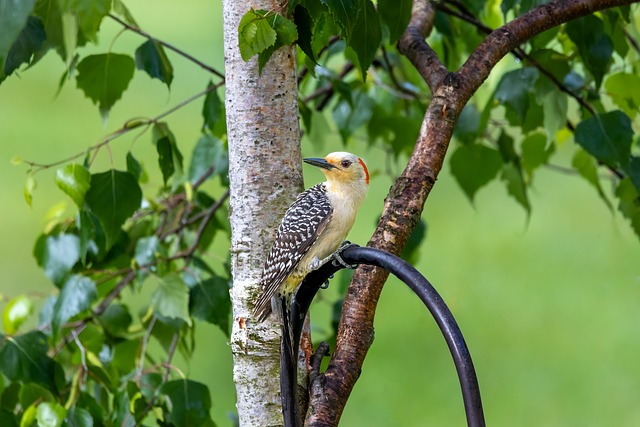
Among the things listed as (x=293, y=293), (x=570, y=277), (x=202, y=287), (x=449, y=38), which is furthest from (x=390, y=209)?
(x=570, y=277)

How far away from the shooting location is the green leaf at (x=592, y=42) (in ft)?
4.93

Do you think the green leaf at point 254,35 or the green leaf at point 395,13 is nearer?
the green leaf at point 254,35

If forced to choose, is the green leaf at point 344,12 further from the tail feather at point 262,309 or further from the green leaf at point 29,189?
the green leaf at point 29,189

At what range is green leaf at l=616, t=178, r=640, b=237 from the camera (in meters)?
1.70

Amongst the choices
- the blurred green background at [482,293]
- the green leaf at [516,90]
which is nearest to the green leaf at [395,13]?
the green leaf at [516,90]

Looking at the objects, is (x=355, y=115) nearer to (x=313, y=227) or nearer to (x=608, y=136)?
(x=608, y=136)

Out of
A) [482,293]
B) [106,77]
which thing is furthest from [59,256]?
[482,293]

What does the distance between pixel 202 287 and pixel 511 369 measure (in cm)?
276

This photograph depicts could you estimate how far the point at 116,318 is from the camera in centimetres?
184

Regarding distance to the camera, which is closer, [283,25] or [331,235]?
[283,25]

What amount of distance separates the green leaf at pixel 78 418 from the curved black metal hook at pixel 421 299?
1.50 feet

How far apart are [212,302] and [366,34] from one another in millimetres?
685

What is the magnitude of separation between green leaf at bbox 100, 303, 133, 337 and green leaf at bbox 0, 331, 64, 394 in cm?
33

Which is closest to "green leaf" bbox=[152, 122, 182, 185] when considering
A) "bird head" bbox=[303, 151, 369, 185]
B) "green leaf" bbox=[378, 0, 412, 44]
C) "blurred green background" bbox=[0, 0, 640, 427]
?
"bird head" bbox=[303, 151, 369, 185]
